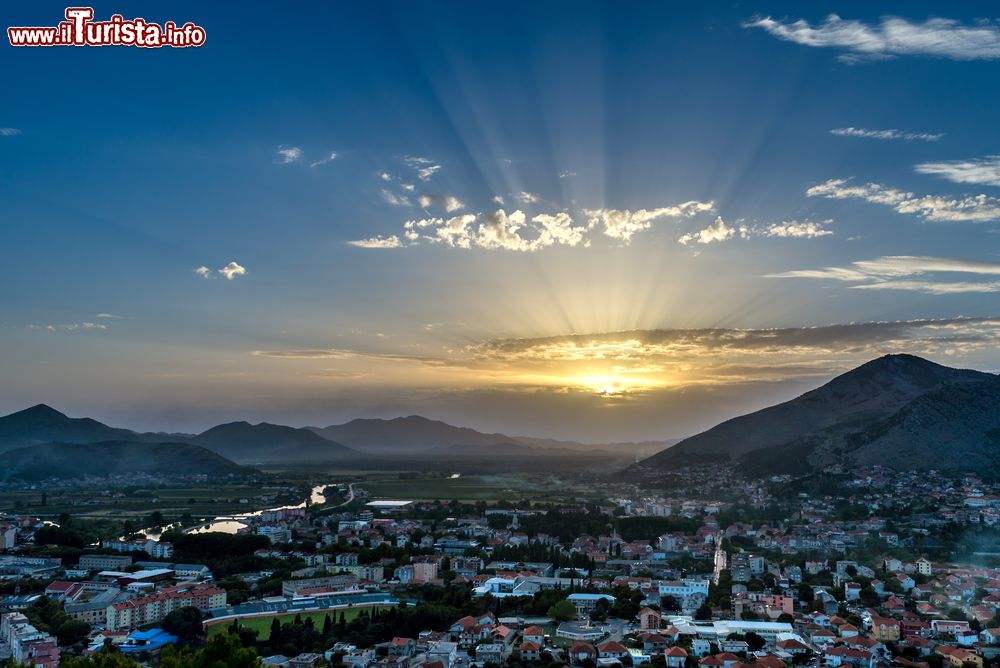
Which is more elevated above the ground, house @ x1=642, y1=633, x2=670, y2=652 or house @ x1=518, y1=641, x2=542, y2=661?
house @ x1=518, y1=641, x2=542, y2=661

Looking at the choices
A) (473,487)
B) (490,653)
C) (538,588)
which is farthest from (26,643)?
(473,487)

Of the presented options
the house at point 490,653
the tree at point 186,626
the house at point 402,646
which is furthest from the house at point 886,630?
the tree at point 186,626

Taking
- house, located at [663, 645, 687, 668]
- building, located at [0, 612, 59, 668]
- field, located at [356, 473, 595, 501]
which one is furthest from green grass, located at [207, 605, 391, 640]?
field, located at [356, 473, 595, 501]

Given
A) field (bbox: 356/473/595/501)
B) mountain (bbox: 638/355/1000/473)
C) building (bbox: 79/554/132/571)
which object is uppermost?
mountain (bbox: 638/355/1000/473)

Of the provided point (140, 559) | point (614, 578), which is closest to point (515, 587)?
point (614, 578)

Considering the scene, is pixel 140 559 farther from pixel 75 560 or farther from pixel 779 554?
pixel 779 554

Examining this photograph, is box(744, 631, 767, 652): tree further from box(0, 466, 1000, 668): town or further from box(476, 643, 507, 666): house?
box(476, 643, 507, 666): house

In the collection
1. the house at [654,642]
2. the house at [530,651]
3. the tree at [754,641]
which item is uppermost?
the house at [530,651]

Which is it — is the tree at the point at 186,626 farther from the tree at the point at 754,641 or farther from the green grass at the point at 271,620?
the tree at the point at 754,641
